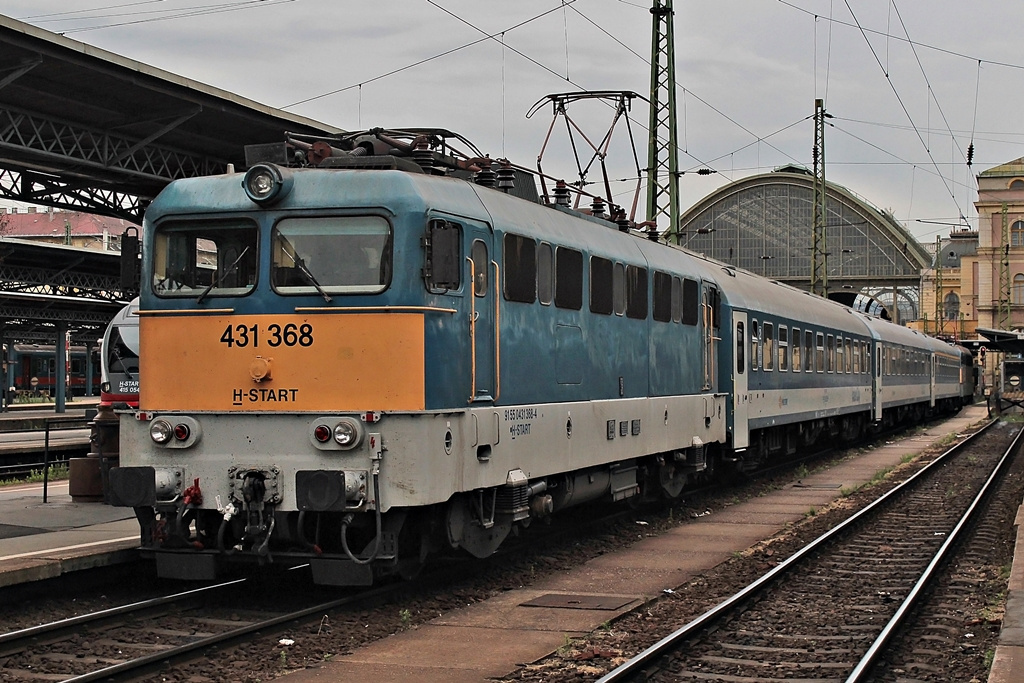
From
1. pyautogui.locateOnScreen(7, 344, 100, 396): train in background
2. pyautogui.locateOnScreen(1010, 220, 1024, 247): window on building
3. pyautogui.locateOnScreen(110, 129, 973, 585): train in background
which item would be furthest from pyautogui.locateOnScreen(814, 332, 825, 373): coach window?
pyautogui.locateOnScreen(1010, 220, 1024, 247): window on building

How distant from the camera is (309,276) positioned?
995 centimetres

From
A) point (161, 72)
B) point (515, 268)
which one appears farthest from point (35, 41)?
point (515, 268)

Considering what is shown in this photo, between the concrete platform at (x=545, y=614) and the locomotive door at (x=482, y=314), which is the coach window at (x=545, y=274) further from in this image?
the concrete platform at (x=545, y=614)

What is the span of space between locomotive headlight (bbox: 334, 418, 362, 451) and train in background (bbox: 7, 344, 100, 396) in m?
65.4

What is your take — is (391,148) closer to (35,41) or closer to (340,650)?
(340,650)

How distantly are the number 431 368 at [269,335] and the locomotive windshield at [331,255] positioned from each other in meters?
0.29

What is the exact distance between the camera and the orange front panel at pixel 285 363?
973 cm

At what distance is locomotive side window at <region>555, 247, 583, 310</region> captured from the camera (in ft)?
40.3

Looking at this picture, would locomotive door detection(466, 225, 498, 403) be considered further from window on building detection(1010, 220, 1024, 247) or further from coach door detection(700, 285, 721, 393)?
window on building detection(1010, 220, 1024, 247)

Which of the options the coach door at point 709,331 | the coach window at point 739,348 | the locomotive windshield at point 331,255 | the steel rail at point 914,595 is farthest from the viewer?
the coach window at point 739,348

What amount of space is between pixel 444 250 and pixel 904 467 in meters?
18.5

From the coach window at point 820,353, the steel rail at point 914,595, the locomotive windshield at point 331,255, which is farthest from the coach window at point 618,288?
the coach window at point 820,353

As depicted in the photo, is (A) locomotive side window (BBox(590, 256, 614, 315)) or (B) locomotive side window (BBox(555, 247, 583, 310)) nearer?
(B) locomotive side window (BBox(555, 247, 583, 310))

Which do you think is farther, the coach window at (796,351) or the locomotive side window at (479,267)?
the coach window at (796,351)
